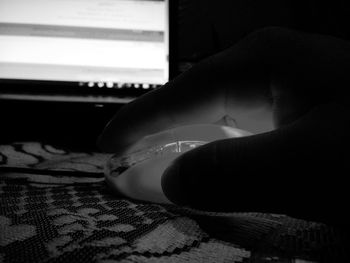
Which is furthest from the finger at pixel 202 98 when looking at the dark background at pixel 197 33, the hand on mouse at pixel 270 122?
the dark background at pixel 197 33

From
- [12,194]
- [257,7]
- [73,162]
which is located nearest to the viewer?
[12,194]

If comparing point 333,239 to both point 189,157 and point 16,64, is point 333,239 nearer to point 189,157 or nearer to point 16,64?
point 189,157

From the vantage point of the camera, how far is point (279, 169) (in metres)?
0.22

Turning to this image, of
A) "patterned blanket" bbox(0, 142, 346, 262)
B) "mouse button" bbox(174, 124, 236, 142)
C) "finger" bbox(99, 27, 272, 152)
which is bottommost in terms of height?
"patterned blanket" bbox(0, 142, 346, 262)

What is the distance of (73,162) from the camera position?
555mm

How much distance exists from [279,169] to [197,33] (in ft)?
2.10

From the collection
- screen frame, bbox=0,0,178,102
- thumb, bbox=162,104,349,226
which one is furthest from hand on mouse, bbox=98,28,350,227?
screen frame, bbox=0,0,178,102

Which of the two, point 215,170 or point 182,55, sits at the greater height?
point 182,55

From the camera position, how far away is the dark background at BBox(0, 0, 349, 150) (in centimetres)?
65

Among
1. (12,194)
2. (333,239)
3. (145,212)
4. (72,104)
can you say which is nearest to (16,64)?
(72,104)

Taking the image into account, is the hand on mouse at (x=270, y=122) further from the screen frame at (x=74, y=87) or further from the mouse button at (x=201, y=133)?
the screen frame at (x=74, y=87)

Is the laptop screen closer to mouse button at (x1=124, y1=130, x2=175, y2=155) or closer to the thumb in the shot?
mouse button at (x1=124, y1=130, x2=175, y2=155)

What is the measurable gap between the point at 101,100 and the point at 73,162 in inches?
5.0

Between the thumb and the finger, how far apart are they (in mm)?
93
